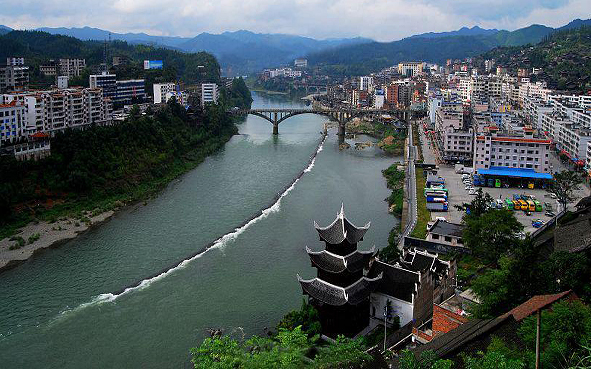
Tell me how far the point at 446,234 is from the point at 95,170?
11172mm

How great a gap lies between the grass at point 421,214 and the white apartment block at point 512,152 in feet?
7.33

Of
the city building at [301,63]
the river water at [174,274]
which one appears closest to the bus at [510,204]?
the river water at [174,274]

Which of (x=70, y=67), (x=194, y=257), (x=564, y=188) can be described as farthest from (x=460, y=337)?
(x=70, y=67)

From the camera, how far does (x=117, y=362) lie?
8.59 meters

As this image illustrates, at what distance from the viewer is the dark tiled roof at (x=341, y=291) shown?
859 cm

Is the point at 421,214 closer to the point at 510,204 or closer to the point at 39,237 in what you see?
the point at 510,204

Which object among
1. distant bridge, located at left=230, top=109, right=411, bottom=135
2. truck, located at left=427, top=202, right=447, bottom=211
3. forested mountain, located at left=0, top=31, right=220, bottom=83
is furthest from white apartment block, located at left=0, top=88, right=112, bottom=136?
forested mountain, located at left=0, top=31, right=220, bottom=83

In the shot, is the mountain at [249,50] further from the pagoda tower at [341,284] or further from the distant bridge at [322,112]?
the pagoda tower at [341,284]

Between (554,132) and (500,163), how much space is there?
19.2 feet

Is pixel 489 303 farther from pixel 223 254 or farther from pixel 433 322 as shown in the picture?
pixel 223 254

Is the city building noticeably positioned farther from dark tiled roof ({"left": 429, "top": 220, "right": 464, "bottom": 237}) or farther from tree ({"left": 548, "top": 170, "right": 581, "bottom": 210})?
dark tiled roof ({"left": 429, "top": 220, "right": 464, "bottom": 237})

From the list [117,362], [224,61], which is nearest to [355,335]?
A: [117,362]

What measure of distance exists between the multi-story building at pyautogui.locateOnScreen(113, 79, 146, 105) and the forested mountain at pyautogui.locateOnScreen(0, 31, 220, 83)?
8615mm

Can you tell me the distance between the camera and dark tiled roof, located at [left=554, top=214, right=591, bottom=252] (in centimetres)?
960
